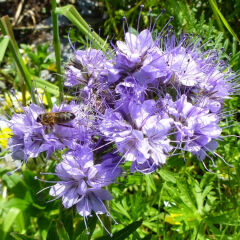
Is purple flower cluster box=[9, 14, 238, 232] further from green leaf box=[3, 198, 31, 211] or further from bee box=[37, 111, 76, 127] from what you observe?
green leaf box=[3, 198, 31, 211]

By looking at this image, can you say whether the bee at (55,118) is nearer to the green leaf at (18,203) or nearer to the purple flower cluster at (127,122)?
the purple flower cluster at (127,122)

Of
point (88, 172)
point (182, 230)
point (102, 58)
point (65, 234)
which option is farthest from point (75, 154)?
point (182, 230)

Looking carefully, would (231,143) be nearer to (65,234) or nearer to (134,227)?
(134,227)

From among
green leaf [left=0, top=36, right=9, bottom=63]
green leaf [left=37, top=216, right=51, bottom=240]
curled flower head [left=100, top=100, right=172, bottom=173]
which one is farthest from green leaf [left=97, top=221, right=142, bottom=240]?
green leaf [left=0, top=36, right=9, bottom=63]

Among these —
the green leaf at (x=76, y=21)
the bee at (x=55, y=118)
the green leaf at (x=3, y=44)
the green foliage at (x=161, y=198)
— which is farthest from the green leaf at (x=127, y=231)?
the green leaf at (x=3, y=44)

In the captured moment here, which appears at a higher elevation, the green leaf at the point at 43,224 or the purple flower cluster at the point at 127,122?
the purple flower cluster at the point at 127,122
